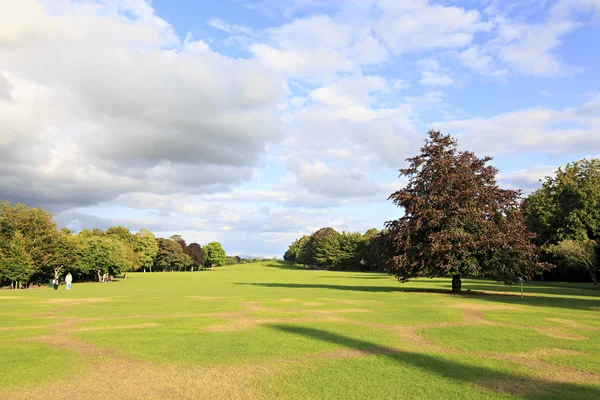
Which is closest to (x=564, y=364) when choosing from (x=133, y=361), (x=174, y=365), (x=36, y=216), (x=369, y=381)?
(x=369, y=381)

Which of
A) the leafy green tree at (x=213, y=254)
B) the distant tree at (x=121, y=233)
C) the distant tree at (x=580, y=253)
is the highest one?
the distant tree at (x=121, y=233)

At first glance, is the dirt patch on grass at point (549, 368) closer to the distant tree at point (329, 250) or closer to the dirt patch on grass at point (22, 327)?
the dirt patch on grass at point (22, 327)

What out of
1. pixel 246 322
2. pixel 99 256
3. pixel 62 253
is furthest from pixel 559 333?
pixel 99 256

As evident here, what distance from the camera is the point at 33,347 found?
13.8 m

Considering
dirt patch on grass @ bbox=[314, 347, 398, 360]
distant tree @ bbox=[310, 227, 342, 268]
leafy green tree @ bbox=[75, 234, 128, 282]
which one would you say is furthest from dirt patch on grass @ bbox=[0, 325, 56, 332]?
distant tree @ bbox=[310, 227, 342, 268]

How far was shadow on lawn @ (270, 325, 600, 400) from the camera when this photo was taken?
8711mm

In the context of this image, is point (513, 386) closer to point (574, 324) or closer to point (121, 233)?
point (574, 324)

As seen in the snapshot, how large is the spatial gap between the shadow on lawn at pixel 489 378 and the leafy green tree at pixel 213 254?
176 metres

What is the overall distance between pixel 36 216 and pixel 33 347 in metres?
56.4

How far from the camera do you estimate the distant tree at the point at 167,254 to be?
13824 cm

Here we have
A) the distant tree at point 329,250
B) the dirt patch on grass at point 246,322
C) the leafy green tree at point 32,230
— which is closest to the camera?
→ the dirt patch on grass at point 246,322

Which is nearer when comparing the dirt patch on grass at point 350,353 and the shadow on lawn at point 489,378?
the shadow on lawn at point 489,378

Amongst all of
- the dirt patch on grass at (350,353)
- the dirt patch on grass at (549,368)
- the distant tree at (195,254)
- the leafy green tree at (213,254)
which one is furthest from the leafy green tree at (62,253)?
the leafy green tree at (213,254)

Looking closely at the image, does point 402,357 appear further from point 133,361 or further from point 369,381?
point 133,361
